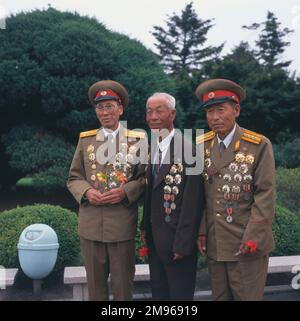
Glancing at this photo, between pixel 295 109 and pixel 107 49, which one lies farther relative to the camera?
pixel 295 109

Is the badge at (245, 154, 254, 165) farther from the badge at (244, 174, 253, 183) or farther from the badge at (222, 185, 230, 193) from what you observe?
the badge at (222, 185, 230, 193)

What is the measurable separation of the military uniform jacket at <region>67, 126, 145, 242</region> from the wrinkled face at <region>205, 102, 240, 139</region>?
0.64 meters

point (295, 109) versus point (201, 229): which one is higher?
point (295, 109)

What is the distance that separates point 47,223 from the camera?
5762 millimetres

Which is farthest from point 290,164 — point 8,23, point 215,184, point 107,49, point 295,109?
point 215,184

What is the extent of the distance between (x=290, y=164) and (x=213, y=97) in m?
6.73

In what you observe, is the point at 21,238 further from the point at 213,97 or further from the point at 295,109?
the point at 295,109

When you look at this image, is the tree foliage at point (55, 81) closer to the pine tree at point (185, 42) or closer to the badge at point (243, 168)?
the badge at point (243, 168)

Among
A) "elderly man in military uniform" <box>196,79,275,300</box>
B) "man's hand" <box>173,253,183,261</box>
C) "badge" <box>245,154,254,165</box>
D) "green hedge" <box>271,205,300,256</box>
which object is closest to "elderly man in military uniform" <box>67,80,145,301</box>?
"man's hand" <box>173,253,183,261</box>

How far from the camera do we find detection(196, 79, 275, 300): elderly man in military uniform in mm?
3307

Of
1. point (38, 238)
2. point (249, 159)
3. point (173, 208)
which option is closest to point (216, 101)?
point (249, 159)

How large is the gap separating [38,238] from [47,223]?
0.54 metres

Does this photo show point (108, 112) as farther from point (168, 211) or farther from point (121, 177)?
point (168, 211)
